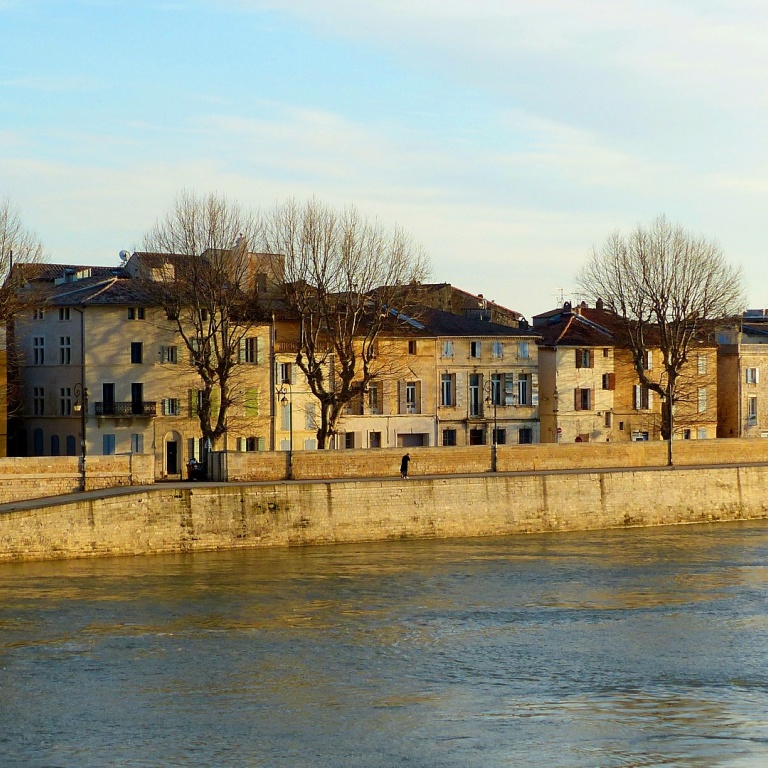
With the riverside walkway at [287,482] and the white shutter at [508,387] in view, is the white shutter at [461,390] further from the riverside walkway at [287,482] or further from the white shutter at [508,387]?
the riverside walkway at [287,482]

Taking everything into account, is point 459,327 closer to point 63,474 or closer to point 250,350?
point 250,350

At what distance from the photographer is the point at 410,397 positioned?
61.4 m

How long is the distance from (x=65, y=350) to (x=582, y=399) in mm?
23974

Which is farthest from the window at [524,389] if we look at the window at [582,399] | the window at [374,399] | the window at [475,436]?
the window at [374,399]

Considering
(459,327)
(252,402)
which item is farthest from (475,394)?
(252,402)

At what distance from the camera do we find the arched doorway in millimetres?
54713

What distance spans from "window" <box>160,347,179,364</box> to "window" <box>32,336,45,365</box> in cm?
517

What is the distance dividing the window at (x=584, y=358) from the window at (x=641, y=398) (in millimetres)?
3108

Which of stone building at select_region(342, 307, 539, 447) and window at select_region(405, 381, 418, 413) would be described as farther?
window at select_region(405, 381, 418, 413)

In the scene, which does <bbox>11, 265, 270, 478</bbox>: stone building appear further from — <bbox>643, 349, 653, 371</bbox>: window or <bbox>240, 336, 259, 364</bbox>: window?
<bbox>643, 349, 653, 371</bbox>: window

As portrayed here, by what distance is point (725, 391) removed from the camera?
71.3 meters

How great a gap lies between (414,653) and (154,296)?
2812cm

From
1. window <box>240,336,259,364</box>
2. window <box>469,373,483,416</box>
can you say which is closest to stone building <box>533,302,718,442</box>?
window <box>469,373,483,416</box>

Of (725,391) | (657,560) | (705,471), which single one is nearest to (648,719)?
(657,560)
